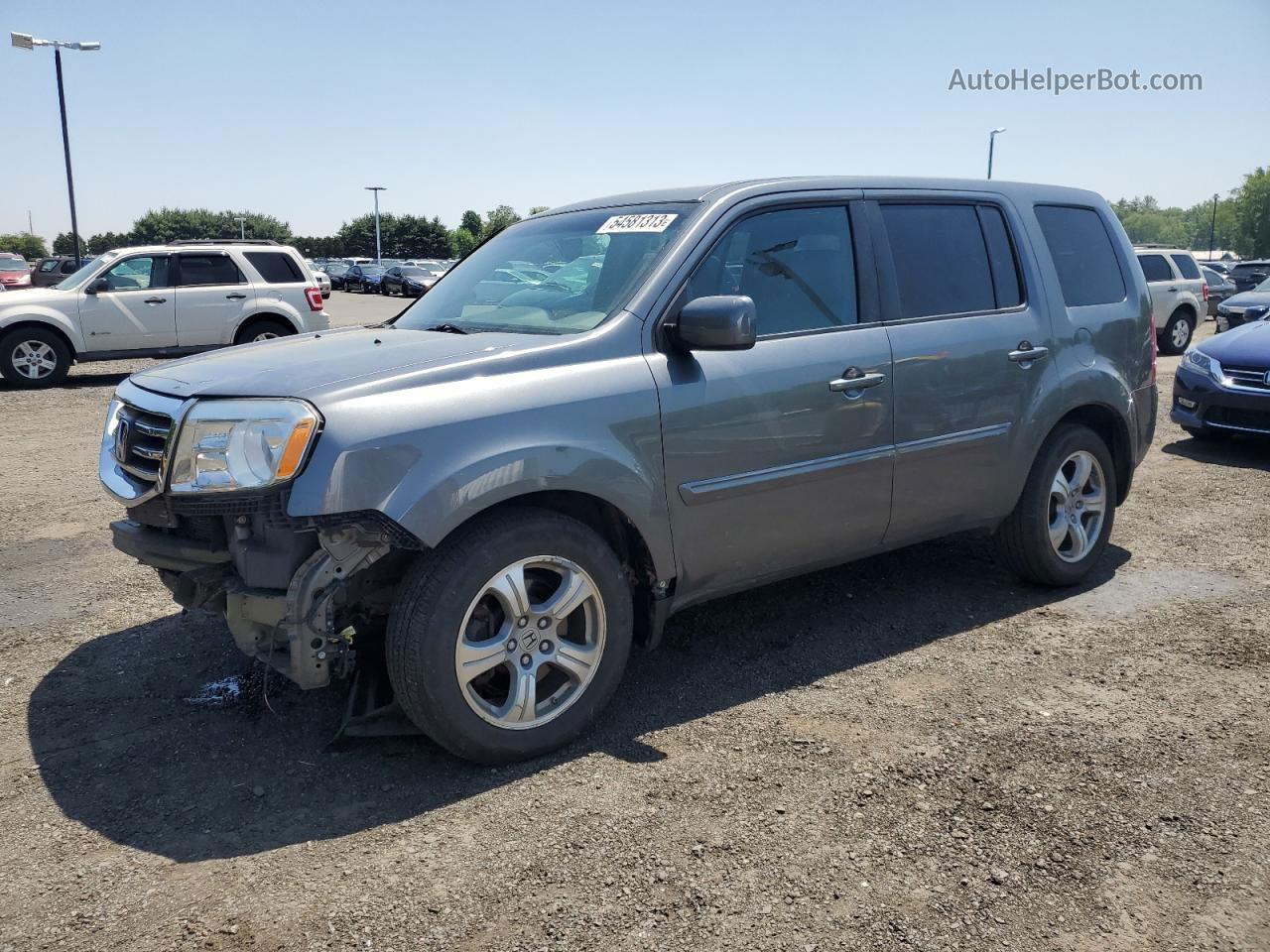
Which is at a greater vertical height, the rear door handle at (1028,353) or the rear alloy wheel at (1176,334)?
the rear door handle at (1028,353)

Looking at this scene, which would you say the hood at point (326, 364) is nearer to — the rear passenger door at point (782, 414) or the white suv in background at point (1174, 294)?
the rear passenger door at point (782, 414)

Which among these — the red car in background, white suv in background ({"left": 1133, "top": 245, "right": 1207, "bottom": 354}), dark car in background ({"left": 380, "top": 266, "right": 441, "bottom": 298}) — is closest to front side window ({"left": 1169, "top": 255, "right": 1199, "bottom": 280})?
white suv in background ({"left": 1133, "top": 245, "right": 1207, "bottom": 354})

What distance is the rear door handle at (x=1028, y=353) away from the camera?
4.54m

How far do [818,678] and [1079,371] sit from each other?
209 cm

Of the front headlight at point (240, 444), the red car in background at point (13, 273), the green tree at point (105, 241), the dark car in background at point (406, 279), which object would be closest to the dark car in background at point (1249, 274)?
the dark car in background at point (406, 279)

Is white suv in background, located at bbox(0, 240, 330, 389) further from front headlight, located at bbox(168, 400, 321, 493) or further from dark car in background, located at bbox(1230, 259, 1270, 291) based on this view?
dark car in background, located at bbox(1230, 259, 1270, 291)

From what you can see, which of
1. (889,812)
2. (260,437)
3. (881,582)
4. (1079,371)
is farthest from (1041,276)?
(260,437)

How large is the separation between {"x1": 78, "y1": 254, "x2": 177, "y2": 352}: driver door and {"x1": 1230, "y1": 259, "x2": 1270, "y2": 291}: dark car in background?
1063 inches

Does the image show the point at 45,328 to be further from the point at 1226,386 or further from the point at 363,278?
the point at 363,278

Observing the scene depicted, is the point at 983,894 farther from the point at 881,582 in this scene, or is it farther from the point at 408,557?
the point at 881,582

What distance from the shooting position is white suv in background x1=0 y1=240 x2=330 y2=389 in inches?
527

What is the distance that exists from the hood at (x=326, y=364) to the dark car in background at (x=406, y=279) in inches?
1584

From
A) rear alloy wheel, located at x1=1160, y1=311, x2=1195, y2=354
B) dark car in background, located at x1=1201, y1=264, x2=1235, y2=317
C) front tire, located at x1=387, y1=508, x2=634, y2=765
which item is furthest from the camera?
dark car in background, located at x1=1201, y1=264, x2=1235, y2=317

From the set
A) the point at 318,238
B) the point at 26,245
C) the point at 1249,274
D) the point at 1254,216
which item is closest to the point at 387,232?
the point at 318,238
